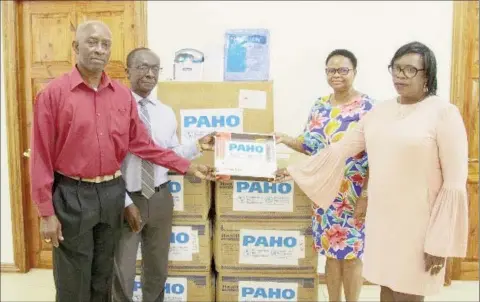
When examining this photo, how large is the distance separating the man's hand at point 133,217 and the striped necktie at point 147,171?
10 centimetres

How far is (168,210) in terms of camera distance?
2.23 meters

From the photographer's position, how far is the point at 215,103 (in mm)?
2289

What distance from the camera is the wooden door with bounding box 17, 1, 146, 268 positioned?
3100 mm

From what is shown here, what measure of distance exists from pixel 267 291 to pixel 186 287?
427 mm

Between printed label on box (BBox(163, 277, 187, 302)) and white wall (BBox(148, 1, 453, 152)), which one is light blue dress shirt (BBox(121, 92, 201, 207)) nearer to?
printed label on box (BBox(163, 277, 187, 302))

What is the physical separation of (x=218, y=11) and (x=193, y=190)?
4.43 ft

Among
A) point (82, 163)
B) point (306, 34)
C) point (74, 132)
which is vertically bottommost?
point (82, 163)

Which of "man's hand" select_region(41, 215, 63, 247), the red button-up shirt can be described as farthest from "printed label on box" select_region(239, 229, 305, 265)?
"man's hand" select_region(41, 215, 63, 247)

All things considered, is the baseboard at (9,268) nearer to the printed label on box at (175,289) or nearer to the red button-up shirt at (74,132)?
the printed label on box at (175,289)

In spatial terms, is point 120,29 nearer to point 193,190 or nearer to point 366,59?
point 193,190

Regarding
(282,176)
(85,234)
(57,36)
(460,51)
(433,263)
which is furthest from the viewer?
(57,36)

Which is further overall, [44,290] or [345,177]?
[44,290]

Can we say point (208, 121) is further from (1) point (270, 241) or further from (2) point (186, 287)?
(2) point (186, 287)

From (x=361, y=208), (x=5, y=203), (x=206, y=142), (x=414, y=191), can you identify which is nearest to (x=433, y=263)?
(x=414, y=191)
